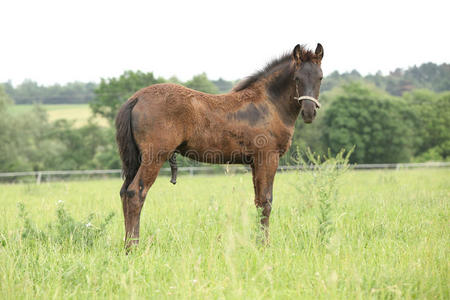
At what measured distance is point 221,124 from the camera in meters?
4.22

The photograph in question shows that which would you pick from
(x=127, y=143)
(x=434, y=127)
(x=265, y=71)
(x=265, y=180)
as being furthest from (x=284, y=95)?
(x=434, y=127)

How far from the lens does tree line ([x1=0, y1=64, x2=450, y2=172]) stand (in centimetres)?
3509

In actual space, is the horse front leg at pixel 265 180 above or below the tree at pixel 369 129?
below

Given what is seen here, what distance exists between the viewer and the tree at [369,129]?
40062mm

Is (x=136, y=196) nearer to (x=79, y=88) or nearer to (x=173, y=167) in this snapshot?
(x=173, y=167)

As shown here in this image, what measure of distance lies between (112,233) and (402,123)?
45.8 metres

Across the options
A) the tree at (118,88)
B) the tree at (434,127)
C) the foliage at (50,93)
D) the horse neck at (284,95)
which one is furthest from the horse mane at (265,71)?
the foliage at (50,93)

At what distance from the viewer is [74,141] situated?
134 feet

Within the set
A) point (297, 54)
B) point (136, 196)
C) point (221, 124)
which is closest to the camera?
point (136, 196)

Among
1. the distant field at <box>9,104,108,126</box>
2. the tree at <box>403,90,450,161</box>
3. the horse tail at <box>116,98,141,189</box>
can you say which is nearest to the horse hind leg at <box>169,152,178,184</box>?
the horse tail at <box>116,98,141,189</box>

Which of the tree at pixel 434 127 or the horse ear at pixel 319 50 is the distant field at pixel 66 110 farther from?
the horse ear at pixel 319 50

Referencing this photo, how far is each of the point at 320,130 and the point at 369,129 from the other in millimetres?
6190

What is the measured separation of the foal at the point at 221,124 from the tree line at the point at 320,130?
28485 millimetres

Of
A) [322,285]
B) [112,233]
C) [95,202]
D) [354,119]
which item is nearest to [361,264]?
[322,285]
